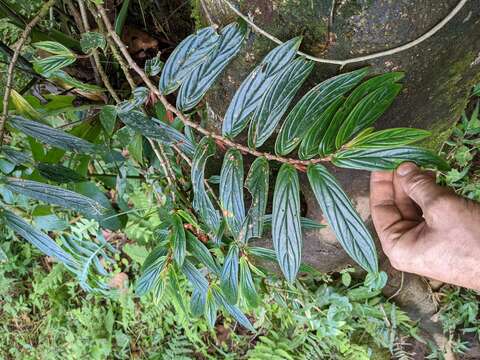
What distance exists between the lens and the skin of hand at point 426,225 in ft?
3.04

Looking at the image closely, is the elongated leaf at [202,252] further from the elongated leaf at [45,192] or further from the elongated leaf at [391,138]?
the elongated leaf at [391,138]

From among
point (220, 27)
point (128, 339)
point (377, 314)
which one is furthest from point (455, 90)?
point (128, 339)

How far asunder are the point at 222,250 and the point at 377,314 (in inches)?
34.4

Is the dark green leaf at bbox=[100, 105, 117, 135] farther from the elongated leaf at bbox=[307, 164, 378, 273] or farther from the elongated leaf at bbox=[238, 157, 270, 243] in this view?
the elongated leaf at bbox=[307, 164, 378, 273]

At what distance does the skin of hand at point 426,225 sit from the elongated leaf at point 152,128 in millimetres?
488

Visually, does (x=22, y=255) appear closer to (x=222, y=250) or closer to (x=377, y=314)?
(x=222, y=250)

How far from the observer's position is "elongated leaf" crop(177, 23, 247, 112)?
78 cm

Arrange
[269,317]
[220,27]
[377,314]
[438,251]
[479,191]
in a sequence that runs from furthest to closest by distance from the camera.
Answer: [269,317] → [377,314] → [479,191] → [438,251] → [220,27]

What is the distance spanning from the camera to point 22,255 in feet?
7.39

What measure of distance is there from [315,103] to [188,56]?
26cm

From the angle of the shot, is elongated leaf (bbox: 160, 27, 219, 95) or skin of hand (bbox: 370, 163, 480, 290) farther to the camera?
skin of hand (bbox: 370, 163, 480, 290)

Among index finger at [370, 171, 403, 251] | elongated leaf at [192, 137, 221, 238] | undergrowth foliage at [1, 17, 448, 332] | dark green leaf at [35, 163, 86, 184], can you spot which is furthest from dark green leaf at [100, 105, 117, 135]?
index finger at [370, 171, 403, 251]

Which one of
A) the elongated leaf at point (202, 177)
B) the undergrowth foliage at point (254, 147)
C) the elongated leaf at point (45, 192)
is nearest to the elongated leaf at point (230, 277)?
the undergrowth foliage at point (254, 147)

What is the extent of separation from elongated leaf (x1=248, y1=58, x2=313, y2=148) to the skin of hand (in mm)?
376
